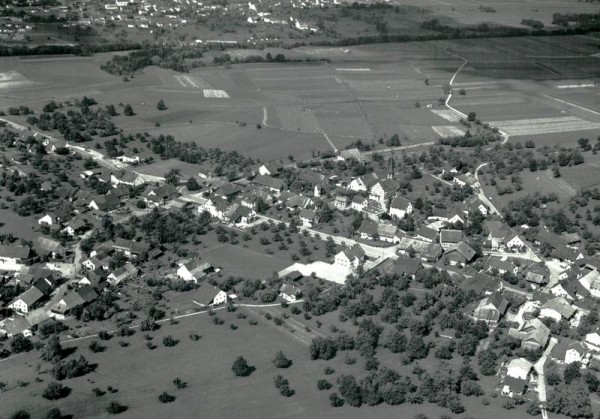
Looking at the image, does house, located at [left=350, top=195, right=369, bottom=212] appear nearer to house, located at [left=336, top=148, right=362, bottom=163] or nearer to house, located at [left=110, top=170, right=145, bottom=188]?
house, located at [left=336, top=148, right=362, bottom=163]

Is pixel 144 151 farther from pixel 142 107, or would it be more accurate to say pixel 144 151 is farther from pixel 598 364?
pixel 598 364

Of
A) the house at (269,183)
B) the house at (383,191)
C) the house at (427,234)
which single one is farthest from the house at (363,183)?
the house at (427,234)

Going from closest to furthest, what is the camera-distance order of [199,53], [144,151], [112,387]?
[112,387] < [144,151] < [199,53]

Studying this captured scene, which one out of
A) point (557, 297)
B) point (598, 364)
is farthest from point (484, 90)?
point (598, 364)

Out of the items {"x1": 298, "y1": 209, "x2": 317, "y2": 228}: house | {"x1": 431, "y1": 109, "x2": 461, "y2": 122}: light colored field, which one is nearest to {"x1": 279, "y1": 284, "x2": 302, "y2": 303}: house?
→ {"x1": 298, "y1": 209, "x2": 317, "y2": 228}: house

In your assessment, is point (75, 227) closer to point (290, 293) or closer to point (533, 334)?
point (290, 293)

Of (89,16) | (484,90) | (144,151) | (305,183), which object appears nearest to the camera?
(305,183)
